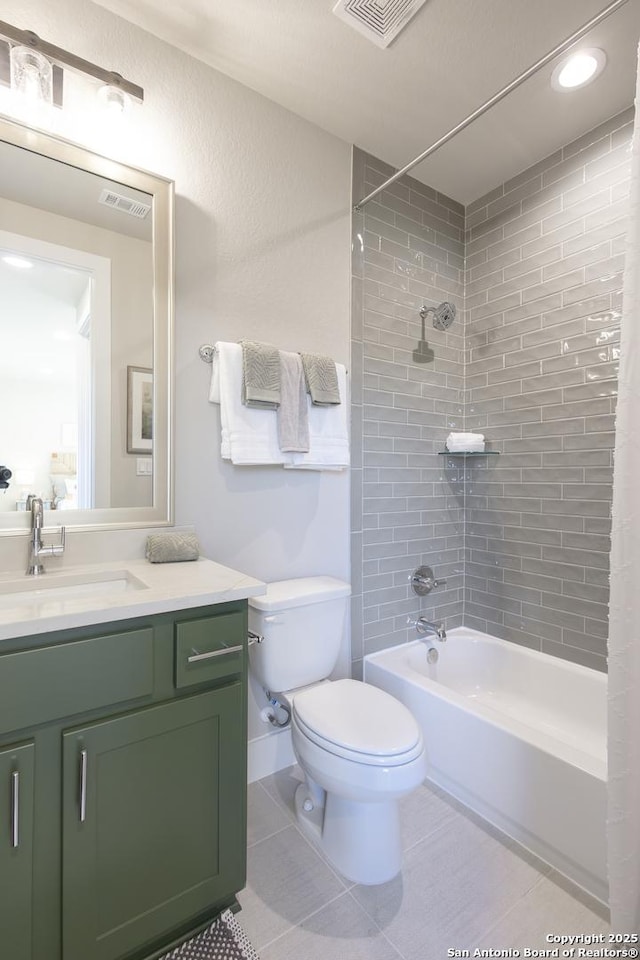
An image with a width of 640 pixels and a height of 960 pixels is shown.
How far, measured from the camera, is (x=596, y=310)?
6.46 feet

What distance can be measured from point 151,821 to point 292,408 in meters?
1.31

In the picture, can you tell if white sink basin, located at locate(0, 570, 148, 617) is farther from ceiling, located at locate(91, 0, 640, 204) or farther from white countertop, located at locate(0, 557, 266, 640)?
ceiling, located at locate(91, 0, 640, 204)

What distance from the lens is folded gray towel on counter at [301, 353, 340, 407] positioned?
177 centimetres

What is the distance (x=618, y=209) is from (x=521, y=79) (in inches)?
32.4

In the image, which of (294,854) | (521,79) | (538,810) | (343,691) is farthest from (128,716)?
(521,79)

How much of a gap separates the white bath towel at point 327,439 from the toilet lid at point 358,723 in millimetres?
841

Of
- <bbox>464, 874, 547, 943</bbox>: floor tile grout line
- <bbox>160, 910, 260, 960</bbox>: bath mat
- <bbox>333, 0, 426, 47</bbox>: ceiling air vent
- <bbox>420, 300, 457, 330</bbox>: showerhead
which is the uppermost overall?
<bbox>333, 0, 426, 47</bbox>: ceiling air vent

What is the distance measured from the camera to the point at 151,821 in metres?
1.04

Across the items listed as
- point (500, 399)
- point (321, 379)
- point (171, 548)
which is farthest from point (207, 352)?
point (500, 399)

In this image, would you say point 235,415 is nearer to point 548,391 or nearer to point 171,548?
point 171,548

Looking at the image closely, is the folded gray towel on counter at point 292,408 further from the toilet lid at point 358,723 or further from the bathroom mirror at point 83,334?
the toilet lid at point 358,723

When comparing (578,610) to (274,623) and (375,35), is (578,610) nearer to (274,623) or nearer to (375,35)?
(274,623)

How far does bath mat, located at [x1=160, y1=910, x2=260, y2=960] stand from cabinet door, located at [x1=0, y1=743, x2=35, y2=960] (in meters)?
0.41

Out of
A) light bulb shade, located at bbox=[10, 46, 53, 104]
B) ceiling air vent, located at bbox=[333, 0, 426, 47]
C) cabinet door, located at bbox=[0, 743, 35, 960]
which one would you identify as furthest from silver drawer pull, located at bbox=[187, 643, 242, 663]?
ceiling air vent, located at bbox=[333, 0, 426, 47]
